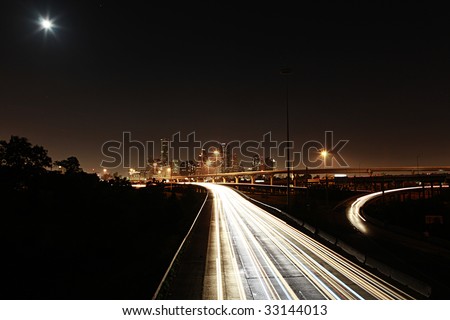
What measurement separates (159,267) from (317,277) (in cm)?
1028

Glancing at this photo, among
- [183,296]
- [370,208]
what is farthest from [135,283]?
[370,208]

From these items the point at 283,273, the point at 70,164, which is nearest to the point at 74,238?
the point at 283,273

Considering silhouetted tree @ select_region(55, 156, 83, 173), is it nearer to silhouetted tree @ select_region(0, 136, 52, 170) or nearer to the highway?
silhouetted tree @ select_region(0, 136, 52, 170)

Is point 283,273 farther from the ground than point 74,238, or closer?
farther from the ground

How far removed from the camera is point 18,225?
1860 inches

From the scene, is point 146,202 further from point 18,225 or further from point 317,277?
point 317,277

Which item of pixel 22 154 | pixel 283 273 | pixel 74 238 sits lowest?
pixel 74 238

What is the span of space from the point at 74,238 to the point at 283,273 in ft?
106

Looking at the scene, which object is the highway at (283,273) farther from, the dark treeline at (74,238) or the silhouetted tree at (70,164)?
the silhouetted tree at (70,164)

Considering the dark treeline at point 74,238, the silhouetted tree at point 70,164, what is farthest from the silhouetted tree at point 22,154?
the silhouetted tree at point 70,164

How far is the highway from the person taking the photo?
15.8m

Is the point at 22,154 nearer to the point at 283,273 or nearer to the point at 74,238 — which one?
the point at 74,238

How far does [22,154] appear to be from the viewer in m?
68.1

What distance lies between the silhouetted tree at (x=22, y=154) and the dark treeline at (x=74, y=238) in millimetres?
210
